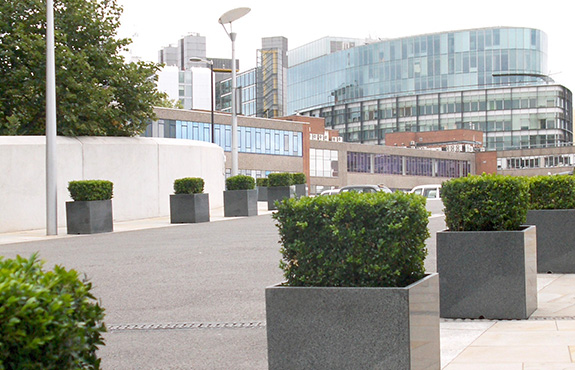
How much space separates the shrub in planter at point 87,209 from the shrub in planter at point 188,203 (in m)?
3.84

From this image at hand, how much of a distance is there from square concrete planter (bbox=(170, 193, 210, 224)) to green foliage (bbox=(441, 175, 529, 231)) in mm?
18189

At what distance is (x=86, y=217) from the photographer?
21.8 metres

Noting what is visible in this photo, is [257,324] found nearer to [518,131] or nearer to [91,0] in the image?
[91,0]

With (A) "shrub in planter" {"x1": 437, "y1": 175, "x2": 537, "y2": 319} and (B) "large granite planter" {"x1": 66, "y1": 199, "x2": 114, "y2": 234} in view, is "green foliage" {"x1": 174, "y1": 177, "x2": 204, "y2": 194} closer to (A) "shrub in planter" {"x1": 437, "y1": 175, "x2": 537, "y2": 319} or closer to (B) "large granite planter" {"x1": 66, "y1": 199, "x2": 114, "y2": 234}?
(B) "large granite planter" {"x1": 66, "y1": 199, "x2": 114, "y2": 234}

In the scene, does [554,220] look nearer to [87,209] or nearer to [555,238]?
[555,238]

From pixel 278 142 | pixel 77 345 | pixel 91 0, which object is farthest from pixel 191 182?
pixel 278 142

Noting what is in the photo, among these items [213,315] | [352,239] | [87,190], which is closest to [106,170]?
[87,190]

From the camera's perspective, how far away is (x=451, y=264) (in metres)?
7.76

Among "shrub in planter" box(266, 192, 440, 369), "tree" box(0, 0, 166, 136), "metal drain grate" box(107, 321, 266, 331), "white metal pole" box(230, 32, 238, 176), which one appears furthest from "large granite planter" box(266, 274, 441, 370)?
"white metal pole" box(230, 32, 238, 176)

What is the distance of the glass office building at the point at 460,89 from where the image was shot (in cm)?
11412

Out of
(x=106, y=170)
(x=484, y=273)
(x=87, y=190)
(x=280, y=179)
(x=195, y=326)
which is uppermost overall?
(x=106, y=170)

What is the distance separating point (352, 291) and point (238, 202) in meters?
24.6

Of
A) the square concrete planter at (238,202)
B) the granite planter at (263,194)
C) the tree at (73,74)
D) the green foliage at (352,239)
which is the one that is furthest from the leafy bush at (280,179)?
the green foliage at (352,239)

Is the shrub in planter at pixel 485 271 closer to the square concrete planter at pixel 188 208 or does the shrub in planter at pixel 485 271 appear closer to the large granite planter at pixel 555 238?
the large granite planter at pixel 555 238
